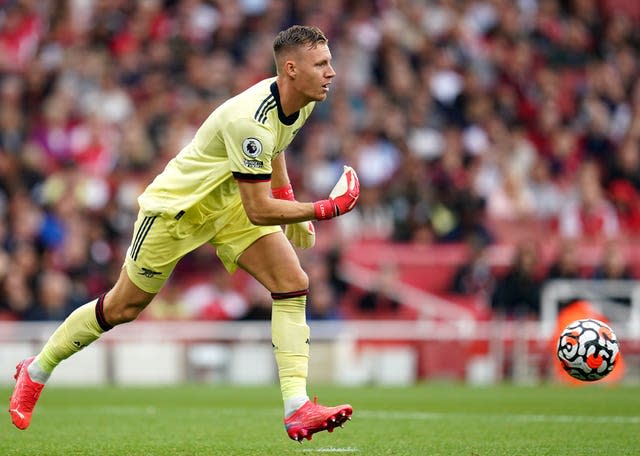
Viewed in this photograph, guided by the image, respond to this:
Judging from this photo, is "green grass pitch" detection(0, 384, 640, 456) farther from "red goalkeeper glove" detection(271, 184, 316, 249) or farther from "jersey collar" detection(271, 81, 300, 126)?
"jersey collar" detection(271, 81, 300, 126)

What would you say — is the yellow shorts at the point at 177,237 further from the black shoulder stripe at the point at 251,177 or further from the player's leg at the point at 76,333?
the black shoulder stripe at the point at 251,177

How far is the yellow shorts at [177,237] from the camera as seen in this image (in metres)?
7.40

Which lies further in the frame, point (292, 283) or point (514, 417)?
point (514, 417)

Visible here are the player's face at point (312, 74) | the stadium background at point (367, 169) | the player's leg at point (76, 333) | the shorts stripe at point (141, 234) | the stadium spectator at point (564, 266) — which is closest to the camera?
the player's face at point (312, 74)

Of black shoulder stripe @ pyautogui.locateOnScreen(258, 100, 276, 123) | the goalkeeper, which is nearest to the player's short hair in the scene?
the goalkeeper

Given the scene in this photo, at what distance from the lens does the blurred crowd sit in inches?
656

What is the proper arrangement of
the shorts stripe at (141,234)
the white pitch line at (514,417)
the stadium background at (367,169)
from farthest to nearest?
the stadium background at (367,169), the white pitch line at (514,417), the shorts stripe at (141,234)

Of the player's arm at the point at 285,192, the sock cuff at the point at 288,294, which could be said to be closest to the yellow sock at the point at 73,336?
the sock cuff at the point at 288,294

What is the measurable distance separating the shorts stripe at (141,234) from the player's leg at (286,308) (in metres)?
0.53

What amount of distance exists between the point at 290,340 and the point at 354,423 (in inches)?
89.4

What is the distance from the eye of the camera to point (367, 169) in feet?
59.3

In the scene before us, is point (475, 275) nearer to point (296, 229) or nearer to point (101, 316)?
point (296, 229)

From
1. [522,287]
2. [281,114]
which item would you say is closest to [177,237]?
[281,114]

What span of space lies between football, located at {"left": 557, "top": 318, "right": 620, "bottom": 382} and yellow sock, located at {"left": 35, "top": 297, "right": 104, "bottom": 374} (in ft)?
9.65
